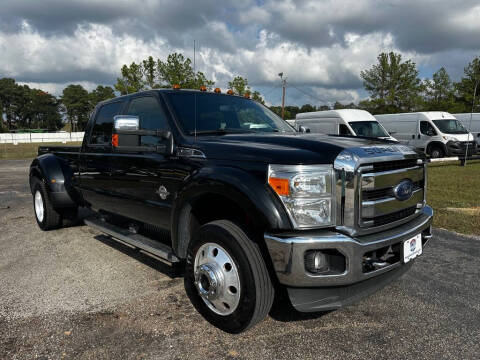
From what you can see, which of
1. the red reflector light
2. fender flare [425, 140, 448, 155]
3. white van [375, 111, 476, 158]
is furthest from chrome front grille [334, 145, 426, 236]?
fender flare [425, 140, 448, 155]

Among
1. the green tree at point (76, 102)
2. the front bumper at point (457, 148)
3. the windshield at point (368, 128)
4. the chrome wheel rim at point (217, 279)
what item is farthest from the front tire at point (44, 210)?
the green tree at point (76, 102)

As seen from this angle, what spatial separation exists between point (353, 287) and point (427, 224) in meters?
1.01

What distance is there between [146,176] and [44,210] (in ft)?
9.23

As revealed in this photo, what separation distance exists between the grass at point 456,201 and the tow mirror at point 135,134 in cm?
460

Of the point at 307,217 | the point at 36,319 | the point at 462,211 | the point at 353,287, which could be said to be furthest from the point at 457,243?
the point at 36,319

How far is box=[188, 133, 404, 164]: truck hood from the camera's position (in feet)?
8.11

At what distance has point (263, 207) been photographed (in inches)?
95.1

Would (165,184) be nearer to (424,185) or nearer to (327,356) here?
(327,356)

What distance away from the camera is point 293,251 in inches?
91.6

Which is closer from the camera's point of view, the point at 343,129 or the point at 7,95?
the point at 343,129

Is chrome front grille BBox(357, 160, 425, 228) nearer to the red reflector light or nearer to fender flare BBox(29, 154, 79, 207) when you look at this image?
the red reflector light

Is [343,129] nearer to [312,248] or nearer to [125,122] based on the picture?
[125,122]

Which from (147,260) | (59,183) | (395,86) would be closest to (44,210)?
(59,183)

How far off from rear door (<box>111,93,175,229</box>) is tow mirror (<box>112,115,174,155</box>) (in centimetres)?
5
